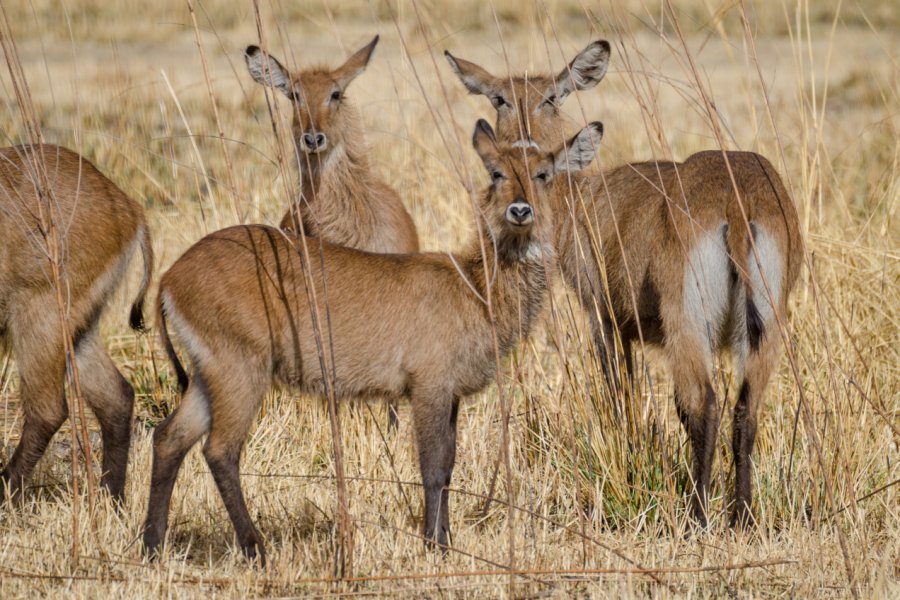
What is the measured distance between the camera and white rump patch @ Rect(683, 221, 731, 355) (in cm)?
Result: 416

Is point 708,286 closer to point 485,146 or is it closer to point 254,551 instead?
point 485,146

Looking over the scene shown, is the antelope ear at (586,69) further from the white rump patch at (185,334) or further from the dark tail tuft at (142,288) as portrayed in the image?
the white rump patch at (185,334)

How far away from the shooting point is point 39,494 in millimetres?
4461

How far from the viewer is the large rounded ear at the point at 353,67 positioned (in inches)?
226

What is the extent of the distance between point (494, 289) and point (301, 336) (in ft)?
2.29

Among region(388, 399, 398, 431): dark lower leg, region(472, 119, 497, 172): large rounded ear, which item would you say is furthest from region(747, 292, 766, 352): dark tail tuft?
region(388, 399, 398, 431): dark lower leg

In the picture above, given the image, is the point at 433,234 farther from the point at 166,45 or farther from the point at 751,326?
the point at 166,45

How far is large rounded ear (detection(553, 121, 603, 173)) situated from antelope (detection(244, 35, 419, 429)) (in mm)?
1453

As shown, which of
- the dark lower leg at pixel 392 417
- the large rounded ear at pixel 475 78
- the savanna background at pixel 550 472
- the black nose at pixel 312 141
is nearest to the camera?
the savanna background at pixel 550 472

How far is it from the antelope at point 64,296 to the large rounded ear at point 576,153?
Result: 1606mm

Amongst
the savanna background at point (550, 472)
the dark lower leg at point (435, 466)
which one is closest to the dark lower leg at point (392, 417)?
the savanna background at point (550, 472)

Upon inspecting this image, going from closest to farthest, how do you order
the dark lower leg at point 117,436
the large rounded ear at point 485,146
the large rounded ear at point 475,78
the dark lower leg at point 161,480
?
the dark lower leg at point 161,480, the large rounded ear at point 485,146, the dark lower leg at point 117,436, the large rounded ear at point 475,78

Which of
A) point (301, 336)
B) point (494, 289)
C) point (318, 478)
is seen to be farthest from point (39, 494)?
point (494, 289)

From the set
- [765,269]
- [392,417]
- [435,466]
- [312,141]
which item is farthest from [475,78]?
[435,466]
